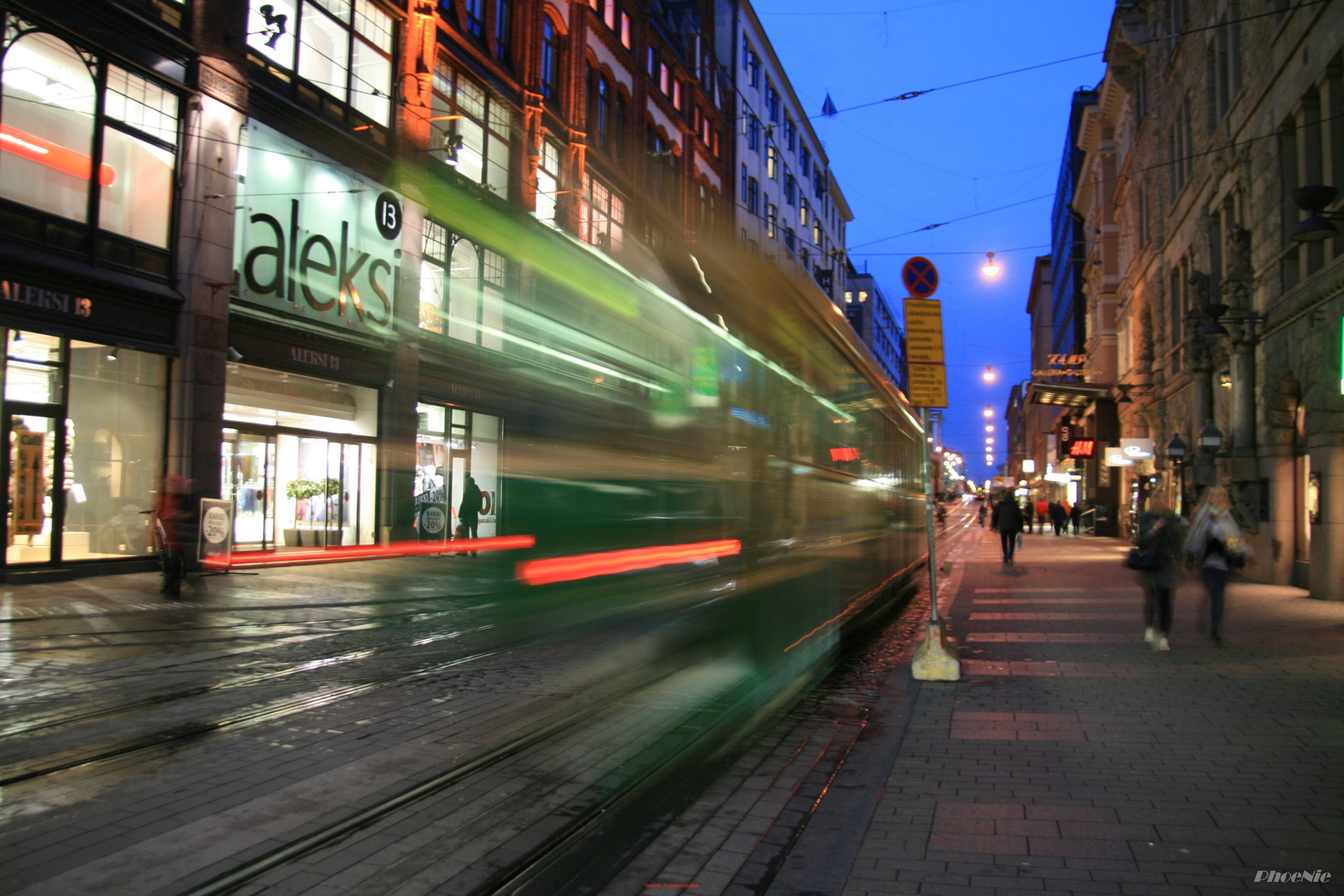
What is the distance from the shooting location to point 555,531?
19.6 ft

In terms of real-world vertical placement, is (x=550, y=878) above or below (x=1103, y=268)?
below

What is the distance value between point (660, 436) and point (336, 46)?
56.4 feet

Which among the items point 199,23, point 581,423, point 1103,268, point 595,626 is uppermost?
point 1103,268

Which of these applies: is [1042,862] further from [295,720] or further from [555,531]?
[295,720]

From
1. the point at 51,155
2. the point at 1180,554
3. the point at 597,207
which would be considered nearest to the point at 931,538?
the point at 1180,554

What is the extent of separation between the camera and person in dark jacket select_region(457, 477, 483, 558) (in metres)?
7.09

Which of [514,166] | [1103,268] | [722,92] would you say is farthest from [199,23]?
[1103,268]

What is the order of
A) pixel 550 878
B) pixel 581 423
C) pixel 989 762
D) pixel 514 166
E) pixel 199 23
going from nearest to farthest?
pixel 550 878, pixel 989 762, pixel 581 423, pixel 199 23, pixel 514 166

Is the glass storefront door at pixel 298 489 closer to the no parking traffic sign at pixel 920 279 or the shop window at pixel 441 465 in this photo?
the shop window at pixel 441 465

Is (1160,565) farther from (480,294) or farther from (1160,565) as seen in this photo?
(480,294)

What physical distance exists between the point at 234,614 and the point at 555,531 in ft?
26.0

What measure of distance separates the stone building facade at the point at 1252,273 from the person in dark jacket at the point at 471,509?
24.5ft

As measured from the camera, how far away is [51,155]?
14.4 metres

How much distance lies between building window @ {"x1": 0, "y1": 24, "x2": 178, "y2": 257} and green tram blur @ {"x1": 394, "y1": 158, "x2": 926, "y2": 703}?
430 inches
